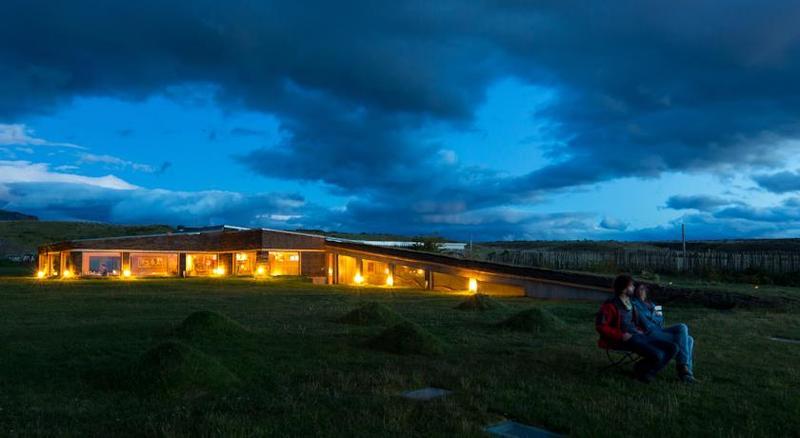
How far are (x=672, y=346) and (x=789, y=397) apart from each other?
1.22 m

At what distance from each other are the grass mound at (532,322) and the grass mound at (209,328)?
5029 mm

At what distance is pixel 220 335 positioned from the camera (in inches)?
396

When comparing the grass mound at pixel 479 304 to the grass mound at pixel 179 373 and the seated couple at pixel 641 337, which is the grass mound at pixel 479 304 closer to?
the seated couple at pixel 641 337

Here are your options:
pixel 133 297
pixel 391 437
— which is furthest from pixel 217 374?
pixel 133 297

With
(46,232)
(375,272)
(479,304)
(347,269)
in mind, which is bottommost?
(479,304)

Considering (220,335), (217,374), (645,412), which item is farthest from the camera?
(220,335)

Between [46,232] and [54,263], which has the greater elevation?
[46,232]

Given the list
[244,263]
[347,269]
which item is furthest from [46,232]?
[347,269]

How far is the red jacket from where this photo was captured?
7.12m

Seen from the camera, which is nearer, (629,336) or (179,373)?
(179,373)

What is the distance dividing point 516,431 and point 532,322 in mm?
6595

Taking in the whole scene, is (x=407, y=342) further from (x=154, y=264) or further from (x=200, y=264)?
(x=200, y=264)

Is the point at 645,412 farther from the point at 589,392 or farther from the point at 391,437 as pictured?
the point at 391,437

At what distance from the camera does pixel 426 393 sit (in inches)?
249
